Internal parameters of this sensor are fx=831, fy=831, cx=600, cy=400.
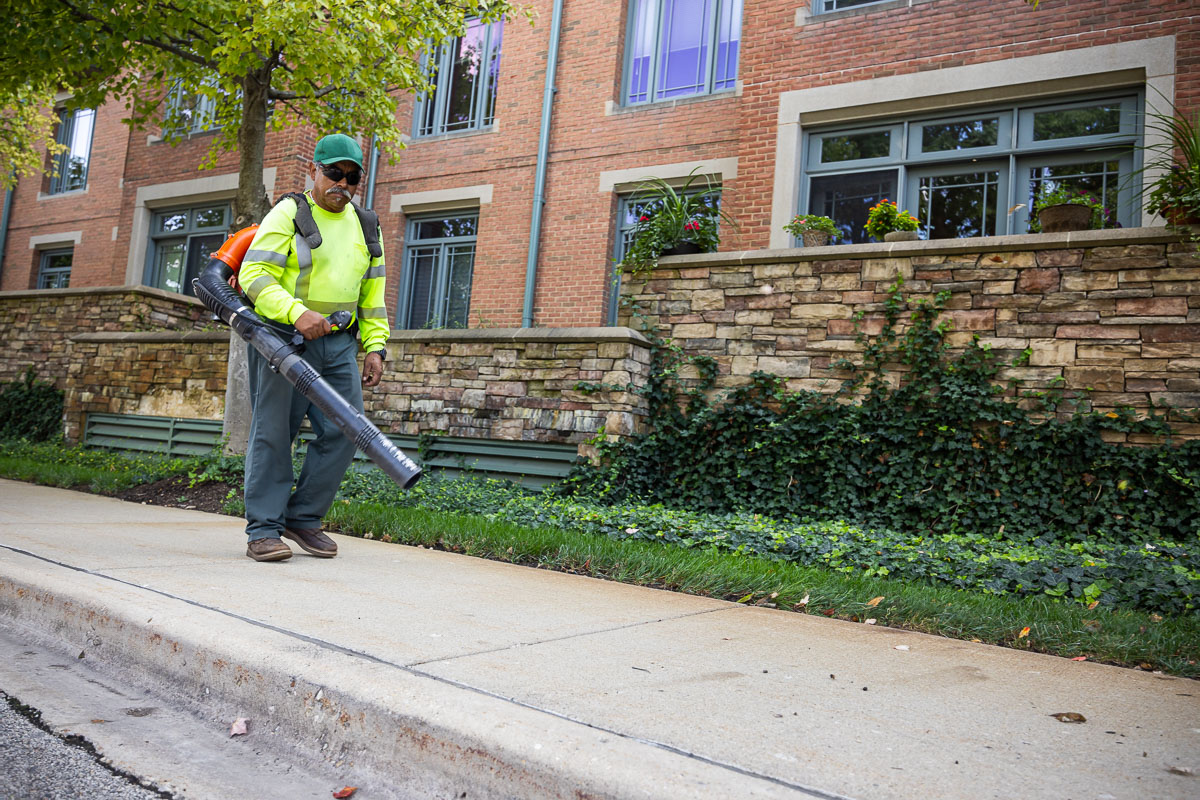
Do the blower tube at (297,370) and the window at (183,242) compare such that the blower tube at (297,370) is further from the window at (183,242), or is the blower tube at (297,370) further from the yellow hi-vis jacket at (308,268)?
the window at (183,242)

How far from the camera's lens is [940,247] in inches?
265

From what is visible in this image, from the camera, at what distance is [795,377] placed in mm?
7250

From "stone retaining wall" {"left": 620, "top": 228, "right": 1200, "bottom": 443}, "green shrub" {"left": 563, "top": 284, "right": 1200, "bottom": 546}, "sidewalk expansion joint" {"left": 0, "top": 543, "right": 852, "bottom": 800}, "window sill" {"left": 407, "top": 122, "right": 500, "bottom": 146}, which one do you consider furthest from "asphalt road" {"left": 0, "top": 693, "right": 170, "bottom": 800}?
"window sill" {"left": 407, "top": 122, "right": 500, "bottom": 146}

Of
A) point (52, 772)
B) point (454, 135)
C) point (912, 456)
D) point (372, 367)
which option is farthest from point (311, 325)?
point (454, 135)

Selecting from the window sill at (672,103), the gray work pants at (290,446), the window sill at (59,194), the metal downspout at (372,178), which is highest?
the window sill at (672,103)

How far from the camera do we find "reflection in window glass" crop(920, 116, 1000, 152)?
888cm

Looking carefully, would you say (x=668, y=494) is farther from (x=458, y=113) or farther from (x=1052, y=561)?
(x=458, y=113)

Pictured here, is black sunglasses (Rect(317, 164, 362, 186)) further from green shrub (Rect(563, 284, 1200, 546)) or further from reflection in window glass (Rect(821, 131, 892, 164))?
reflection in window glass (Rect(821, 131, 892, 164))

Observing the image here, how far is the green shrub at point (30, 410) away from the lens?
12.0 metres

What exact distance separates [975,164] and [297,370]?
25.7 feet

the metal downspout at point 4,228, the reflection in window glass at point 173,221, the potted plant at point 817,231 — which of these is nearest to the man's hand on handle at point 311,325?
the potted plant at point 817,231

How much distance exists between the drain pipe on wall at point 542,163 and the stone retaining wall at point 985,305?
12.8 feet

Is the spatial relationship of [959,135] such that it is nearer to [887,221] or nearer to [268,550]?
[887,221]

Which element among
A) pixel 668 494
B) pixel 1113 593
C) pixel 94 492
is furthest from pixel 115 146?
pixel 1113 593
